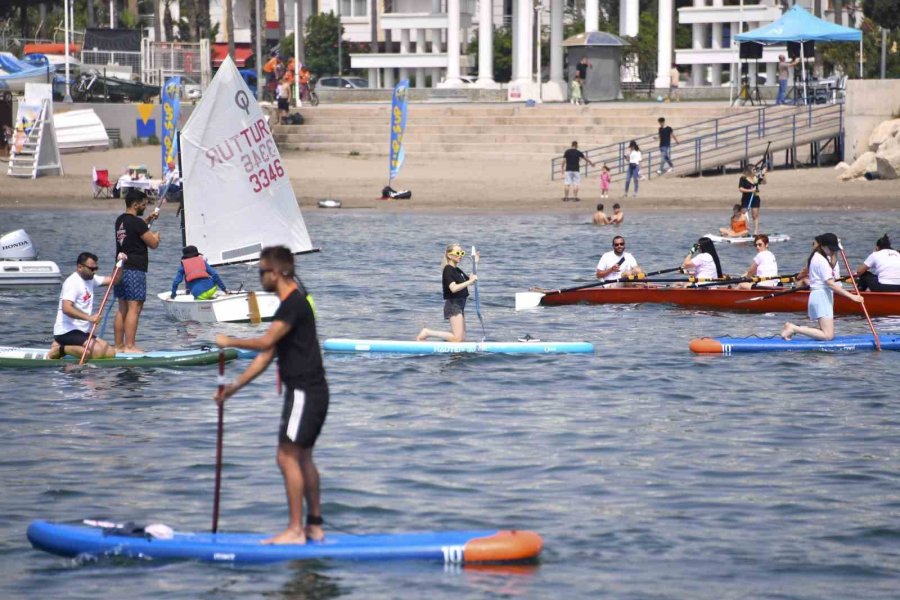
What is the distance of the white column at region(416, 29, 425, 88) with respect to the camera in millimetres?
85875

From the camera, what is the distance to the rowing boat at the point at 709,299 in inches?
888

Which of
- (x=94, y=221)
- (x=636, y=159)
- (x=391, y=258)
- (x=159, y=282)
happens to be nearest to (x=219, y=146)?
(x=159, y=282)

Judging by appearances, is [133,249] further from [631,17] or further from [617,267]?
[631,17]

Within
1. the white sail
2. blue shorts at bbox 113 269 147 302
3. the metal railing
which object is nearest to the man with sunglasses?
blue shorts at bbox 113 269 147 302

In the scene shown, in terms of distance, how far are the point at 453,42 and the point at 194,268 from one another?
1785 inches

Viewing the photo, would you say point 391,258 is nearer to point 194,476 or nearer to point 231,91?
point 231,91

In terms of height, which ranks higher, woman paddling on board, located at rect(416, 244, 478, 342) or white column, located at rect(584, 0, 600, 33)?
white column, located at rect(584, 0, 600, 33)

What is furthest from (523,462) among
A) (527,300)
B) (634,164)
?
(634,164)

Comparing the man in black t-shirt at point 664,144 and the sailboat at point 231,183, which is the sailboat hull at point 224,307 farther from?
the man in black t-shirt at point 664,144

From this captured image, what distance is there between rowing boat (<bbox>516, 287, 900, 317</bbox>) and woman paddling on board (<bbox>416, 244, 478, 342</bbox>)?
5.63m

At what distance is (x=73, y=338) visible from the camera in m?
17.8

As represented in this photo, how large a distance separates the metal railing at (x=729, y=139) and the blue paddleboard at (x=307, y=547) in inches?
1367

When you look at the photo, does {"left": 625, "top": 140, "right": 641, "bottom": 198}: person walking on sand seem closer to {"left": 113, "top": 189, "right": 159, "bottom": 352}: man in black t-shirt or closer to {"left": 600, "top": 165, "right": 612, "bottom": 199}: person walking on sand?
{"left": 600, "top": 165, "right": 612, "bottom": 199}: person walking on sand

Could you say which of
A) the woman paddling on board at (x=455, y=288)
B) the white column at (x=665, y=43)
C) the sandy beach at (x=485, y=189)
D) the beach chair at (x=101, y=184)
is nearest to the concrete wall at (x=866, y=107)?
the sandy beach at (x=485, y=189)
